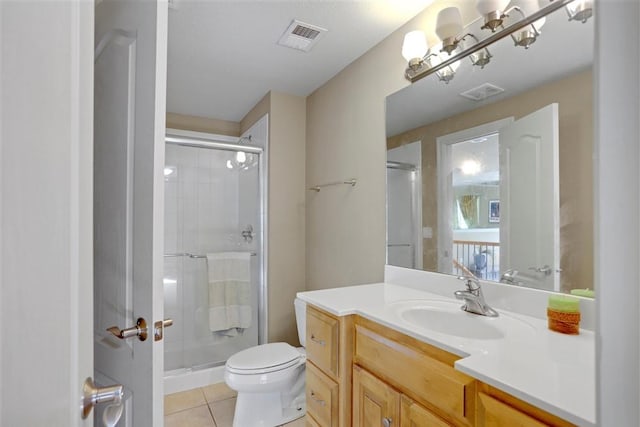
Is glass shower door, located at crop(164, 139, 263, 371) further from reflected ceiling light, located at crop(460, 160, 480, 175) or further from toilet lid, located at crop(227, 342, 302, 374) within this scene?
reflected ceiling light, located at crop(460, 160, 480, 175)

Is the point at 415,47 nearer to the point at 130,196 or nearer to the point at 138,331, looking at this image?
the point at 130,196

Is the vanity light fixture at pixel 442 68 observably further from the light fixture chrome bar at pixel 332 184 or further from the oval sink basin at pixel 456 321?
the oval sink basin at pixel 456 321

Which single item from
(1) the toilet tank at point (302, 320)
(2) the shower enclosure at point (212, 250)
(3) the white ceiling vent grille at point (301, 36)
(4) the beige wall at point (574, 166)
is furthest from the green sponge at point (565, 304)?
(2) the shower enclosure at point (212, 250)

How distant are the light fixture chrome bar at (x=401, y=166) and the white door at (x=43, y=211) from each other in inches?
58.9

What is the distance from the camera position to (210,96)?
2729 mm

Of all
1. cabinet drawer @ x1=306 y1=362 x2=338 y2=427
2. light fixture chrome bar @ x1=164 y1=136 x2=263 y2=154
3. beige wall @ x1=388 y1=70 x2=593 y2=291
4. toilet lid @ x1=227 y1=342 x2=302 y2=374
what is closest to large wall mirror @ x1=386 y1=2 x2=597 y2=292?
beige wall @ x1=388 y1=70 x2=593 y2=291

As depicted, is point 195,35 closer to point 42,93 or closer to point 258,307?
point 42,93

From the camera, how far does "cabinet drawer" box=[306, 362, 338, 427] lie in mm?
1307

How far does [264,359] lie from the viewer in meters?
1.88

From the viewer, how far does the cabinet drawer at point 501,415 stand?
0.66m

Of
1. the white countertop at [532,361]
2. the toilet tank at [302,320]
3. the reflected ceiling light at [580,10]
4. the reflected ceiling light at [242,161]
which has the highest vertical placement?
the reflected ceiling light at [580,10]

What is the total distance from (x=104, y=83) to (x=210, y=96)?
73.0 inches

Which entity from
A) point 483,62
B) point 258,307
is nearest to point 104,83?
point 483,62

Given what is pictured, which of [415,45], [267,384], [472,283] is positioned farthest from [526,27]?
[267,384]
